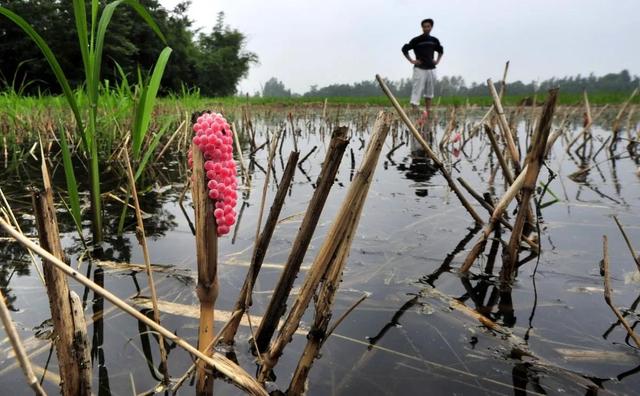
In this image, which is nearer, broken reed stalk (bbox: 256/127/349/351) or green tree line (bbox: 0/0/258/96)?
broken reed stalk (bbox: 256/127/349/351)

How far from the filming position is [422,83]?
1123cm

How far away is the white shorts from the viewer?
36.6ft

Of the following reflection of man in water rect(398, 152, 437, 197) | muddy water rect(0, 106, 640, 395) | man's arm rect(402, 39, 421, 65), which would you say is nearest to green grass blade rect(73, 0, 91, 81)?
muddy water rect(0, 106, 640, 395)

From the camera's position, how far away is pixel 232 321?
118 centimetres

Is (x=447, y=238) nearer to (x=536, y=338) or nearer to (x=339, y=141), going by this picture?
(x=536, y=338)

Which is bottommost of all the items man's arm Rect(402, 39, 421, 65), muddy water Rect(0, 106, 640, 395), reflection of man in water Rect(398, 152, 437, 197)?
muddy water Rect(0, 106, 640, 395)

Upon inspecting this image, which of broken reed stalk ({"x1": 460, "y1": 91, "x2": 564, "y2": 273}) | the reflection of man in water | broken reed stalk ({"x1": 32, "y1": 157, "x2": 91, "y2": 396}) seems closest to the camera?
broken reed stalk ({"x1": 32, "y1": 157, "x2": 91, "y2": 396})

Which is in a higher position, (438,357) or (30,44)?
(30,44)

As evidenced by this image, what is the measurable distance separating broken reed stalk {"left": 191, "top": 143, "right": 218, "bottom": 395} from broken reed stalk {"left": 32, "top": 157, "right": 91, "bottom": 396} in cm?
30

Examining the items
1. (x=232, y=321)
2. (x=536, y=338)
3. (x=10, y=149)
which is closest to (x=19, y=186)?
(x=10, y=149)

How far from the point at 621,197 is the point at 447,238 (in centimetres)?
211

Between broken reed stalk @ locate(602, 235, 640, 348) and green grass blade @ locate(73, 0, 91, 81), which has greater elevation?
green grass blade @ locate(73, 0, 91, 81)

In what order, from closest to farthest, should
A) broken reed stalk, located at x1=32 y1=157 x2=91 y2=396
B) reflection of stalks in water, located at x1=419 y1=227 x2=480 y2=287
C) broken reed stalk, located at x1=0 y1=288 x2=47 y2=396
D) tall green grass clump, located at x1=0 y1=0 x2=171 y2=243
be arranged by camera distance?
broken reed stalk, located at x1=0 y1=288 x2=47 y2=396
broken reed stalk, located at x1=32 y1=157 x2=91 y2=396
tall green grass clump, located at x1=0 y1=0 x2=171 y2=243
reflection of stalks in water, located at x1=419 y1=227 x2=480 y2=287

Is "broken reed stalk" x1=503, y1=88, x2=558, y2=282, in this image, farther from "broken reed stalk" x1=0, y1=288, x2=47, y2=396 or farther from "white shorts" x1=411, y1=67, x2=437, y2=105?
"white shorts" x1=411, y1=67, x2=437, y2=105
